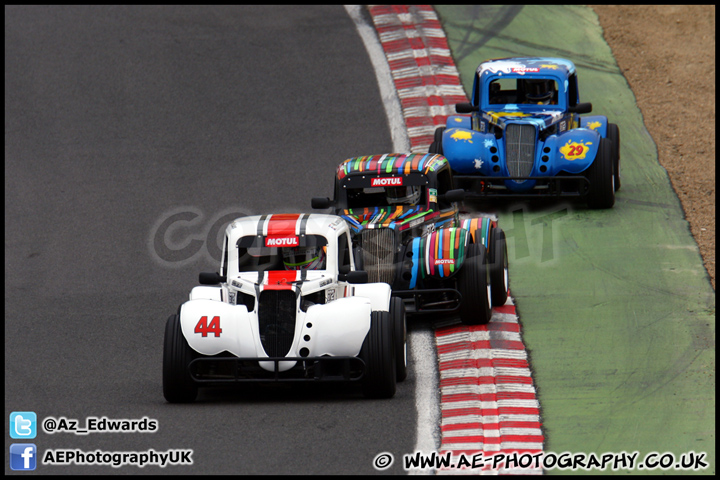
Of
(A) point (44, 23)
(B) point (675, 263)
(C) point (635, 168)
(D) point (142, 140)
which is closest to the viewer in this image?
(B) point (675, 263)

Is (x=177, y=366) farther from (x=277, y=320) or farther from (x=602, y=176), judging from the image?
(x=602, y=176)

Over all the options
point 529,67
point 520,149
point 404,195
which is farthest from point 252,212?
point 529,67

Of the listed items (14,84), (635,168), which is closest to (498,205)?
(635,168)

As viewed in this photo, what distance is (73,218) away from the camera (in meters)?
17.2

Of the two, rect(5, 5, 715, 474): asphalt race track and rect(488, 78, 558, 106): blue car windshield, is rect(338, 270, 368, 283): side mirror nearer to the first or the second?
rect(5, 5, 715, 474): asphalt race track

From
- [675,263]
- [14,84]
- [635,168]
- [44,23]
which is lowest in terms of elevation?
[675,263]

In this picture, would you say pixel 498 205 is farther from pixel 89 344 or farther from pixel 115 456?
pixel 115 456

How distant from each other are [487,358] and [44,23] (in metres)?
16.3

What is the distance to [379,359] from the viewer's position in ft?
34.3

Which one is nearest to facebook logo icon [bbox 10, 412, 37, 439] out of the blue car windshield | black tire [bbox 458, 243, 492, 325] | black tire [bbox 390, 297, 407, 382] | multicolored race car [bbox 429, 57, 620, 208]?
black tire [bbox 390, 297, 407, 382]

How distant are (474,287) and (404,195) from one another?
1.98 m

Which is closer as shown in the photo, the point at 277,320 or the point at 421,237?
the point at 277,320

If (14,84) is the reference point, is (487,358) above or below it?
below

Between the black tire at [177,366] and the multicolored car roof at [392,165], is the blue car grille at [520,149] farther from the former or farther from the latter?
the black tire at [177,366]
